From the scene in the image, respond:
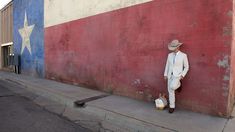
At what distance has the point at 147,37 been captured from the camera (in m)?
7.31

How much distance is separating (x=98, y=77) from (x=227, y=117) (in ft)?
16.1

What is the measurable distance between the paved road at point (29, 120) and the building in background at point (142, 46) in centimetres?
248

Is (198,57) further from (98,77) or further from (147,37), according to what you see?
(98,77)

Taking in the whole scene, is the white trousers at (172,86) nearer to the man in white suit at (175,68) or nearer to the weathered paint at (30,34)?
the man in white suit at (175,68)

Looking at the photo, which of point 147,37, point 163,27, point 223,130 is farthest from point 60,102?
point 223,130

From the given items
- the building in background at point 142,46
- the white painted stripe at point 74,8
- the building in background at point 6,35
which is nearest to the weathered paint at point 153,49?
the building in background at point 142,46

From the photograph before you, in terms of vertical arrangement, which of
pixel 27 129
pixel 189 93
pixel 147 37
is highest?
pixel 147 37

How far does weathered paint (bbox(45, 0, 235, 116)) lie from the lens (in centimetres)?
565

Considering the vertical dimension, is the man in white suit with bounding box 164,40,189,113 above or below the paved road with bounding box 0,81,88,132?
above

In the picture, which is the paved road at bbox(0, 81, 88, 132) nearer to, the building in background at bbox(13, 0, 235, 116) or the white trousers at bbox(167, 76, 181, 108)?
the white trousers at bbox(167, 76, 181, 108)

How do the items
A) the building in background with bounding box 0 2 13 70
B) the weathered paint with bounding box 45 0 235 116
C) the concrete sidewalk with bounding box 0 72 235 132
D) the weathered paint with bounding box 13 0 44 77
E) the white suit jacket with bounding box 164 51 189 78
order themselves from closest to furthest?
the concrete sidewalk with bounding box 0 72 235 132 < the weathered paint with bounding box 45 0 235 116 < the white suit jacket with bounding box 164 51 189 78 < the weathered paint with bounding box 13 0 44 77 < the building in background with bounding box 0 2 13 70

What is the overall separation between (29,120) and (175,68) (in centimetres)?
358

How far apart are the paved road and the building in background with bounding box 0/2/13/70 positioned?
43.4 ft

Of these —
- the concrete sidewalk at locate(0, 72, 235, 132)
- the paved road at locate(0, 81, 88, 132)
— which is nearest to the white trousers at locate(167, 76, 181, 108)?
the concrete sidewalk at locate(0, 72, 235, 132)
